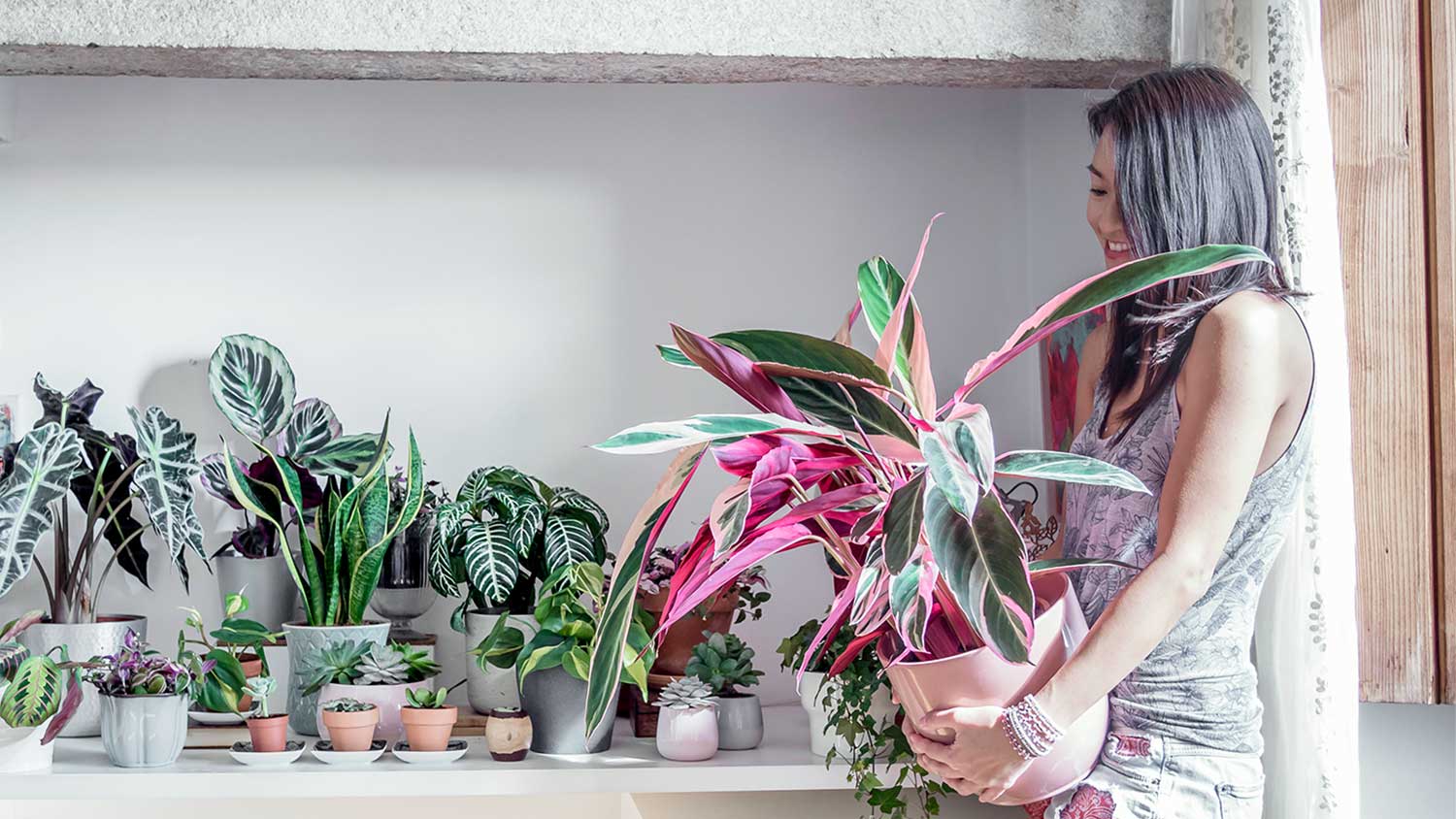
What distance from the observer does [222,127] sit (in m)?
2.56

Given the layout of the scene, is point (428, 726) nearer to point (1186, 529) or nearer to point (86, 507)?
point (86, 507)

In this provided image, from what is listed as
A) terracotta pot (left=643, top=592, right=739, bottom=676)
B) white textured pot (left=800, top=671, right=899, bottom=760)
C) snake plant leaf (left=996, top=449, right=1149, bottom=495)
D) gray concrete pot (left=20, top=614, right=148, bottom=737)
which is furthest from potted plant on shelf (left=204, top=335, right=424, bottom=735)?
snake plant leaf (left=996, top=449, right=1149, bottom=495)

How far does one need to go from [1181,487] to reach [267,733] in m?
1.50

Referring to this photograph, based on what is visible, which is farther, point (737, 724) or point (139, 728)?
point (737, 724)

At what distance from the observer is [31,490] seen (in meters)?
2.05

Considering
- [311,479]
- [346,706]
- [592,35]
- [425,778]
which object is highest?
[592,35]

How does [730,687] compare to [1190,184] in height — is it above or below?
below

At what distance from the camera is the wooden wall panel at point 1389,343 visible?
1.78m

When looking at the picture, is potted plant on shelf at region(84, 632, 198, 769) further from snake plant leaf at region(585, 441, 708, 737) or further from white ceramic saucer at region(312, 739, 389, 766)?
snake plant leaf at region(585, 441, 708, 737)

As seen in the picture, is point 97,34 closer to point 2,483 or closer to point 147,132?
point 147,132

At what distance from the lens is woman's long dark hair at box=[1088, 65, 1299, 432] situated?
56.5 inches

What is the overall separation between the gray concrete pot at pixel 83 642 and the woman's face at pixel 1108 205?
1859 millimetres

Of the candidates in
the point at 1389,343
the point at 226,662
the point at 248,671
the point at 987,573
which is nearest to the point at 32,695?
the point at 226,662

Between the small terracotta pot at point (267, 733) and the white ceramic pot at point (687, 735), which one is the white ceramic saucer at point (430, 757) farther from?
the white ceramic pot at point (687, 735)
